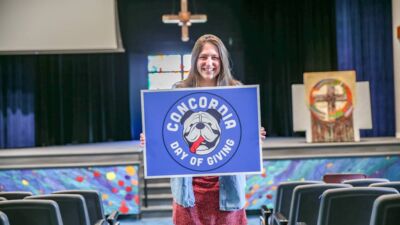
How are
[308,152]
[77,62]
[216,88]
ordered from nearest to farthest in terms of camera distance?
[216,88] < [308,152] < [77,62]

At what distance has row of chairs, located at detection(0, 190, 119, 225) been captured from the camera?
2.62 meters

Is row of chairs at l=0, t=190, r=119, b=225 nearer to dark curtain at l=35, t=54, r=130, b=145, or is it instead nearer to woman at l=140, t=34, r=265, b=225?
woman at l=140, t=34, r=265, b=225

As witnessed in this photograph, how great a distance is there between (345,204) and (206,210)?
31.8 inches

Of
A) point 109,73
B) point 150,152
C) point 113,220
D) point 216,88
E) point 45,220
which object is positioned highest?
point 109,73

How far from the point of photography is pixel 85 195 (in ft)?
12.5

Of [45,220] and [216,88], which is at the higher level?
[216,88]

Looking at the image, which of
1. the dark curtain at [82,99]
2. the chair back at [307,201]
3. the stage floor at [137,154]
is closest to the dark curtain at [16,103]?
the dark curtain at [82,99]

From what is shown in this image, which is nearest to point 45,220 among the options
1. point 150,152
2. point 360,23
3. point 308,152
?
point 150,152

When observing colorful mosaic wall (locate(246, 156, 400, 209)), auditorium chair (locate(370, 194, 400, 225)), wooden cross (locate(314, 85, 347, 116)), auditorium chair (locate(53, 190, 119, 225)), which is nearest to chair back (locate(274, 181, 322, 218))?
auditorium chair (locate(53, 190, 119, 225))

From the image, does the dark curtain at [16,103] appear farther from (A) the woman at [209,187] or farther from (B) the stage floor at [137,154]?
(A) the woman at [209,187]

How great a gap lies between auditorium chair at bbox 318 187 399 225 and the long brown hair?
80 centimetres

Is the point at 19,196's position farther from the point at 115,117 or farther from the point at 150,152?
the point at 115,117

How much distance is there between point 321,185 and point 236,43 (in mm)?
7914

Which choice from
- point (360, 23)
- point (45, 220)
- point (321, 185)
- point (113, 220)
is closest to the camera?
point (45, 220)
